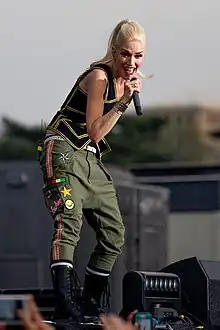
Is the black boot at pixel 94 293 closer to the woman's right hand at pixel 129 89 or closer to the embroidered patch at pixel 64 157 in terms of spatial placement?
the embroidered patch at pixel 64 157

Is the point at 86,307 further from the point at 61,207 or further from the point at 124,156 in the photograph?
the point at 124,156

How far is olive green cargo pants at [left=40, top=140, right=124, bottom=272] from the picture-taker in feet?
13.7

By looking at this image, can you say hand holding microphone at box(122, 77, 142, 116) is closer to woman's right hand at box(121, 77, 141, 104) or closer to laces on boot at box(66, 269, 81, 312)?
woman's right hand at box(121, 77, 141, 104)

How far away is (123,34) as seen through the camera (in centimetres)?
421

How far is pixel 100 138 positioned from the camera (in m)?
4.19

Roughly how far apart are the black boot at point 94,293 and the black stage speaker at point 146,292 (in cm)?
10

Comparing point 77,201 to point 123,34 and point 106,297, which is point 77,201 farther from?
point 123,34

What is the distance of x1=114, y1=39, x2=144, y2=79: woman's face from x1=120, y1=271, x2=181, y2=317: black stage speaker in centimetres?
78

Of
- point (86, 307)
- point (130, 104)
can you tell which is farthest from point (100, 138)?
point (86, 307)

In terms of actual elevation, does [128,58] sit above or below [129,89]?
above

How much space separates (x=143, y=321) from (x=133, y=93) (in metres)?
0.87

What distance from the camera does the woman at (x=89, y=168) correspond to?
4141mm

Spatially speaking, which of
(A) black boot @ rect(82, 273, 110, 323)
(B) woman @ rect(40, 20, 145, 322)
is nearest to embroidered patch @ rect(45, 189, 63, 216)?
(B) woman @ rect(40, 20, 145, 322)

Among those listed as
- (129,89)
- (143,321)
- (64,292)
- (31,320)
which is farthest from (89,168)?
(31,320)
